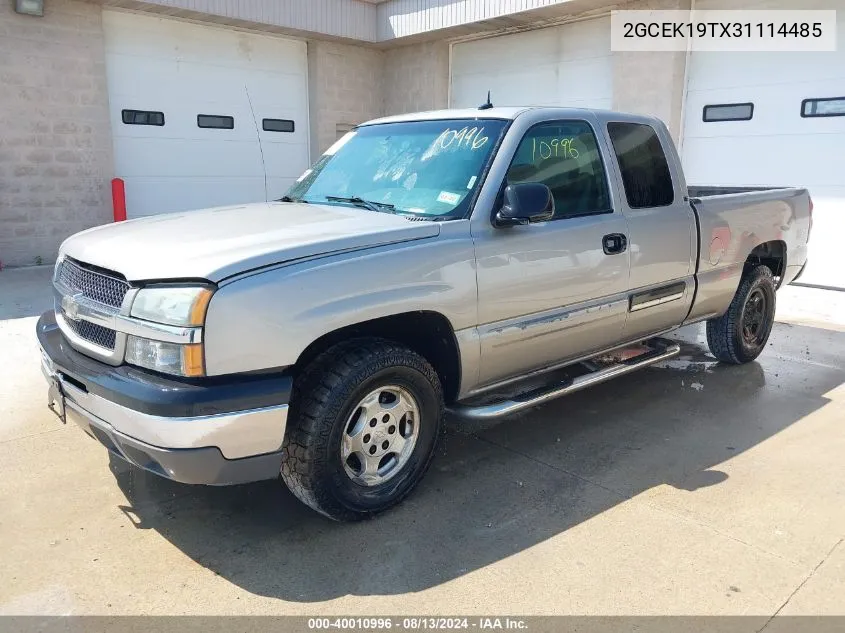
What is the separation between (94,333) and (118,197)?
326 inches

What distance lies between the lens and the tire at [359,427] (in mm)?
3047

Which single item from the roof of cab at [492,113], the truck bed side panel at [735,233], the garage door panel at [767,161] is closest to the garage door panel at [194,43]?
the garage door panel at [767,161]

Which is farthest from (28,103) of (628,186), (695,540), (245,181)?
(695,540)

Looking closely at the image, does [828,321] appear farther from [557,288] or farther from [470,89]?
[470,89]

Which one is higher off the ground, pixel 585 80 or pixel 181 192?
pixel 585 80

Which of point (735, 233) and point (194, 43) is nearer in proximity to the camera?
point (735, 233)

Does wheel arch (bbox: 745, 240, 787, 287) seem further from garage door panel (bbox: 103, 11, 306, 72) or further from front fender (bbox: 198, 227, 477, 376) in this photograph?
garage door panel (bbox: 103, 11, 306, 72)

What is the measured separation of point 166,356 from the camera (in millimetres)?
2777

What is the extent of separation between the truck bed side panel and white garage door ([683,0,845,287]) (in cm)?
326

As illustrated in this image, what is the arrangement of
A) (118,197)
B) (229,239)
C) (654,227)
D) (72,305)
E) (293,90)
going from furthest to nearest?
(293,90) → (118,197) → (654,227) → (72,305) → (229,239)

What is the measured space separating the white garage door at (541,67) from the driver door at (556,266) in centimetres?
712

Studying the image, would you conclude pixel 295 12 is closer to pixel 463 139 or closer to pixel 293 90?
pixel 293 90

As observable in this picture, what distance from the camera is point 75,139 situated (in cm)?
1036

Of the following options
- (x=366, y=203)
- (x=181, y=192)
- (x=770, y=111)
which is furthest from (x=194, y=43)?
(x=366, y=203)
